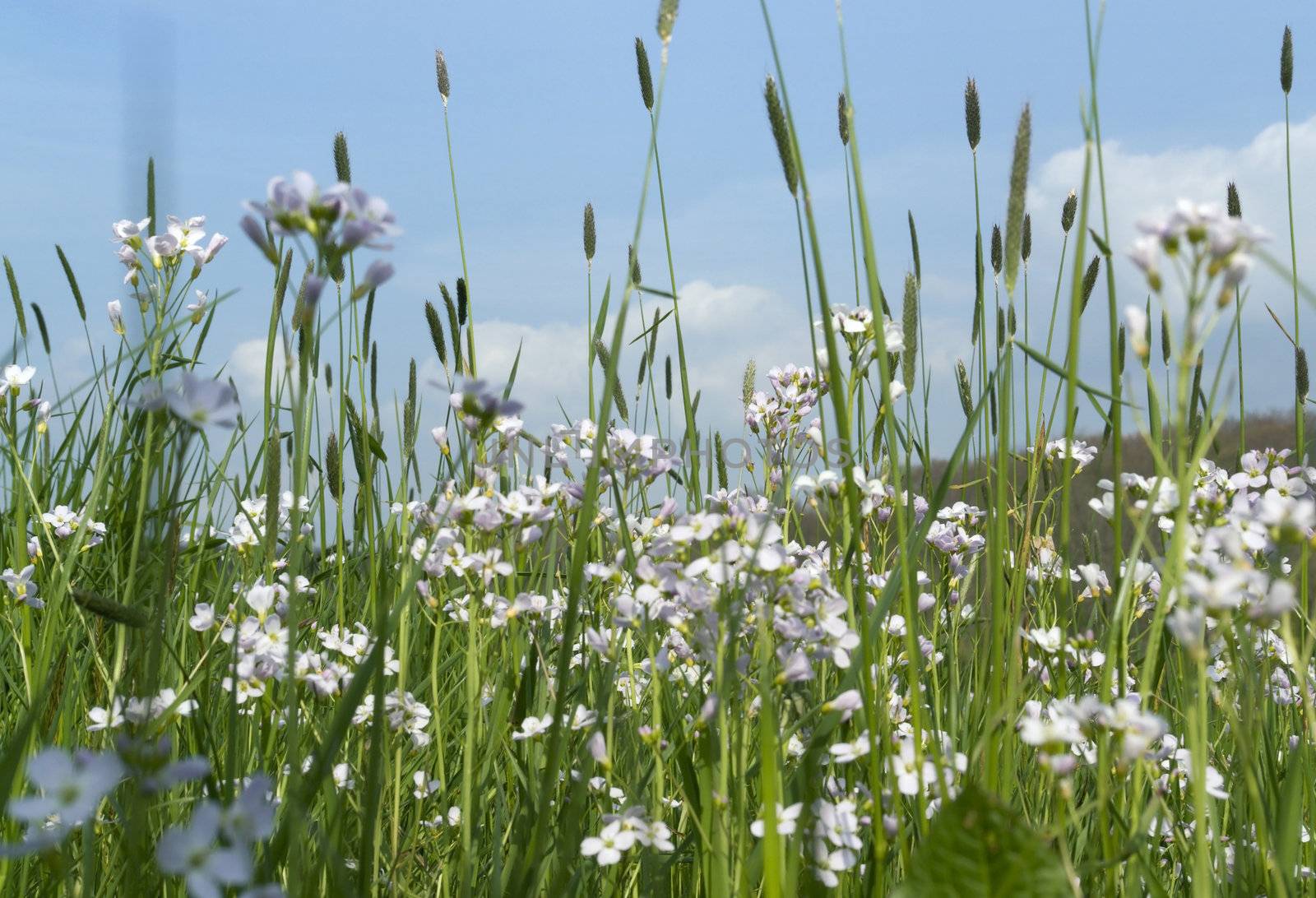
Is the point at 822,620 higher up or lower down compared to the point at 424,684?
higher up

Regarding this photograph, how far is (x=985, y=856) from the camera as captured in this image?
99 cm

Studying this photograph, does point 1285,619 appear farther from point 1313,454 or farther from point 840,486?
point 1313,454

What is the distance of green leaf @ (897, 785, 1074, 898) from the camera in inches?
38.7

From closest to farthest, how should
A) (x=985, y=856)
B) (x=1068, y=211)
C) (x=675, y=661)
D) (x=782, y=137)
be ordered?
(x=985, y=856), (x=782, y=137), (x=675, y=661), (x=1068, y=211)

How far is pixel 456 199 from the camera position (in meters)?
2.74

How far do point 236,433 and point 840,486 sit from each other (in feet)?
7.09

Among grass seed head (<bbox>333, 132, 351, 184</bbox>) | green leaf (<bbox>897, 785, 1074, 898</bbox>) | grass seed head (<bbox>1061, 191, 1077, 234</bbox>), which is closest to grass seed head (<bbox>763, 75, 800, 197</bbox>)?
green leaf (<bbox>897, 785, 1074, 898</bbox>)

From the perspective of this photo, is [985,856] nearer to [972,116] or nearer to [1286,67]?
[972,116]

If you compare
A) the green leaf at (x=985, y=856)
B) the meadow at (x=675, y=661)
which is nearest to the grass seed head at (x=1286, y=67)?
the meadow at (x=675, y=661)

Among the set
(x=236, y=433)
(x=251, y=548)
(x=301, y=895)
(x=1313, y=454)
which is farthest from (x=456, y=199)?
(x=1313, y=454)

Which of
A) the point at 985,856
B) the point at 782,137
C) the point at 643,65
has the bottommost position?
the point at 985,856

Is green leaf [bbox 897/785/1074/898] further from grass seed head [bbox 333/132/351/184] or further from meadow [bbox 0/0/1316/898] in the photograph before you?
grass seed head [bbox 333/132/351/184]

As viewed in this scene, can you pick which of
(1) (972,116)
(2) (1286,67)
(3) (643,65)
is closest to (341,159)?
(3) (643,65)

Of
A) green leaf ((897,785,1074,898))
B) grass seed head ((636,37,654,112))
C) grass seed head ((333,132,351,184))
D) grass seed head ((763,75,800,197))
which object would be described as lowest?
green leaf ((897,785,1074,898))
